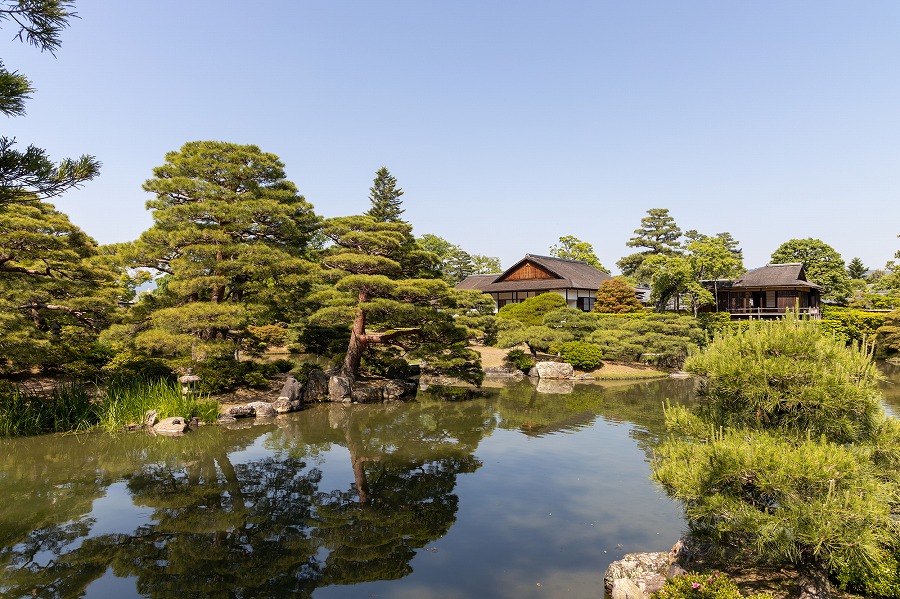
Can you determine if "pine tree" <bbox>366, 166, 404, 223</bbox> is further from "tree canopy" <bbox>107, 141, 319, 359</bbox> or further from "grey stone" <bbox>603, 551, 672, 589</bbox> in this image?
"grey stone" <bbox>603, 551, 672, 589</bbox>

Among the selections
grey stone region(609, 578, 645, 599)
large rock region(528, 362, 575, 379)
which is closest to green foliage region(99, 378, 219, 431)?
grey stone region(609, 578, 645, 599)

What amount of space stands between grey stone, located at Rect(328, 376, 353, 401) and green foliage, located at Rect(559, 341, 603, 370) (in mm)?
11820

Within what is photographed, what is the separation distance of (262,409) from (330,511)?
833 cm

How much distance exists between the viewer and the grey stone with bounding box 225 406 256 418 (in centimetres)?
1513

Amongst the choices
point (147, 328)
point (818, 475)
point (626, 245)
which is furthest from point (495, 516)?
point (626, 245)

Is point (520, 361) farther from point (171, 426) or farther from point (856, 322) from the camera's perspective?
point (856, 322)

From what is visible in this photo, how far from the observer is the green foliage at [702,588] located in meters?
4.65

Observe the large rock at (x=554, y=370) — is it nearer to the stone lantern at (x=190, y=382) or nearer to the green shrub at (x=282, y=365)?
the green shrub at (x=282, y=365)

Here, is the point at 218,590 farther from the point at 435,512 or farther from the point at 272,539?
A: the point at 435,512

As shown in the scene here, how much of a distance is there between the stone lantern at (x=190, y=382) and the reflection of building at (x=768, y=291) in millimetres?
30485

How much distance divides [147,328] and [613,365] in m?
20.9

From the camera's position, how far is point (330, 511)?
823 cm

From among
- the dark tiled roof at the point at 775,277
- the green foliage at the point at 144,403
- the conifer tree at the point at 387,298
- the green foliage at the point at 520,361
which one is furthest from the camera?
the dark tiled roof at the point at 775,277

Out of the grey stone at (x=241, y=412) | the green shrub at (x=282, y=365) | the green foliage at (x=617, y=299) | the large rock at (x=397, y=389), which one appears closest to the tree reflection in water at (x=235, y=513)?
the grey stone at (x=241, y=412)
